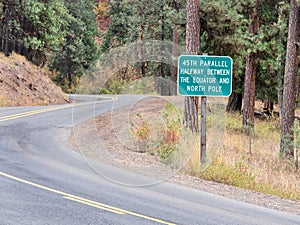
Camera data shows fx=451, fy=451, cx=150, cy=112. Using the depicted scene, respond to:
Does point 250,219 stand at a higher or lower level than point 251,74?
lower

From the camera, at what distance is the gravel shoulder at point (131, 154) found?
10062mm

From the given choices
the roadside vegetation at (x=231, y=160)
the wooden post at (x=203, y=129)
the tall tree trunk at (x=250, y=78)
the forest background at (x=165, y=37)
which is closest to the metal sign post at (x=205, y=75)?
the wooden post at (x=203, y=129)

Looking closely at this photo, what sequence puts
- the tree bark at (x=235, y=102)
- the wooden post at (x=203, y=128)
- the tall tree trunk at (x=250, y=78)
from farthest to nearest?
the tree bark at (x=235, y=102) → the tall tree trunk at (x=250, y=78) → the wooden post at (x=203, y=128)

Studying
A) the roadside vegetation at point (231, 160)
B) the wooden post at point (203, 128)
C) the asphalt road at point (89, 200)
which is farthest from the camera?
the wooden post at point (203, 128)

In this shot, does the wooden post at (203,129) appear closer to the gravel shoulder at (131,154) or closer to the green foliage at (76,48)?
the gravel shoulder at (131,154)

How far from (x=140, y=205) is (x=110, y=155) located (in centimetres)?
553

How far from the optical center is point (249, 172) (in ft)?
41.6

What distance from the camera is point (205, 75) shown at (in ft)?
38.6

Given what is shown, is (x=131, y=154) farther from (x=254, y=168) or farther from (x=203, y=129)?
(x=254, y=168)

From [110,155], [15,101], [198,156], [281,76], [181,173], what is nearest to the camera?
[181,173]

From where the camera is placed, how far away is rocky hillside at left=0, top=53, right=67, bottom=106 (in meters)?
28.9

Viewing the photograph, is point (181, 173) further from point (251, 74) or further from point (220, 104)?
point (251, 74)

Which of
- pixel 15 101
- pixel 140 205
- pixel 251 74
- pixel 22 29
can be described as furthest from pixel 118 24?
pixel 140 205

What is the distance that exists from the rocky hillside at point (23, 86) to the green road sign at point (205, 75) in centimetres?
1844
